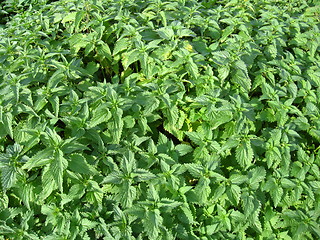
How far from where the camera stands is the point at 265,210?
2.66m

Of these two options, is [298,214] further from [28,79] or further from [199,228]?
[28,79]

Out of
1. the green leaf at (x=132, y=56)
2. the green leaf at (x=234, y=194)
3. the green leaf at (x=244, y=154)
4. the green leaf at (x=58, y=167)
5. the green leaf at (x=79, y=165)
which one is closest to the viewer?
the green leaf at (x=58, y=167)

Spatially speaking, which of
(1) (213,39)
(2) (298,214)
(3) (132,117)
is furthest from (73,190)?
(1) (213,39)

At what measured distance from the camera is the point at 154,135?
2.93 meters

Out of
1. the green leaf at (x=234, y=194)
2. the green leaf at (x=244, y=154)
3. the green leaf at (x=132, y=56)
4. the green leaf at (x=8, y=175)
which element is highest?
the green leaf at (x=132, y=56)

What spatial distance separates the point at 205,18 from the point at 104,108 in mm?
1801

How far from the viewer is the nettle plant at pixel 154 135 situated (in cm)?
230

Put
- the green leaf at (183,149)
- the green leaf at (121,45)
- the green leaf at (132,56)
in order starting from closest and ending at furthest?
the green leaf at (183,149), the green leaf at (132,56), the green leaf at (121,45)

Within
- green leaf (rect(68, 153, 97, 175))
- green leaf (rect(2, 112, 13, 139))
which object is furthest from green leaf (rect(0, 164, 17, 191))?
green leaf (rect(68, 153, 97, 175))

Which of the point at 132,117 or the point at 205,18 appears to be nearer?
the point at 132,117

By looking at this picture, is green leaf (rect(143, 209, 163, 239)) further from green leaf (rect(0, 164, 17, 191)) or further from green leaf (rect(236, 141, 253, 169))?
green leaf (rect(0, 164, 17, 191))

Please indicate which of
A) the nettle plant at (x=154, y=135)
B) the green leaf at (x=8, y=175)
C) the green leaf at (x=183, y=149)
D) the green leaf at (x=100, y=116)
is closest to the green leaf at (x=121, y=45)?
the nettle plant at (x=154, y=135)

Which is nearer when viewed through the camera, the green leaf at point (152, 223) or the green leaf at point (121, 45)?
the green leaf at point (152, 223)

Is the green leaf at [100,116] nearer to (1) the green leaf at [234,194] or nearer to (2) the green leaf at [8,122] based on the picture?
(2) the green leaf at [8,122]
